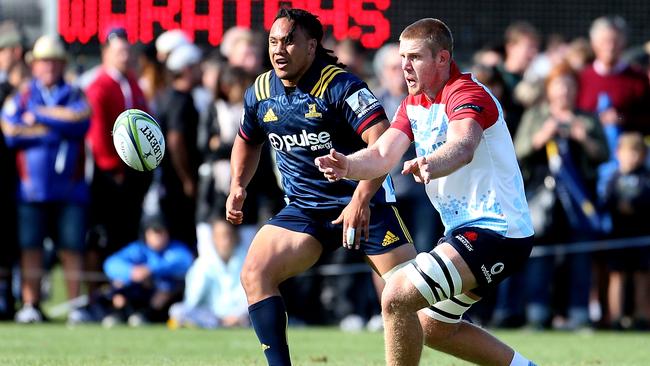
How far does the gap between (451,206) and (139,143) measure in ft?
6.97

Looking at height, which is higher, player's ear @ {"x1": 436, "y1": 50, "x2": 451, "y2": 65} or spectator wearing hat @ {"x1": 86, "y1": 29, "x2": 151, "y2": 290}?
player's ear @ {"x1": 436, "y1": 50, "x2": 451, "y2": 65}

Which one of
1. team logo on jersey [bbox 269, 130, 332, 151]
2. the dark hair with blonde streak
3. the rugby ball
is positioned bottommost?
the rugby ball

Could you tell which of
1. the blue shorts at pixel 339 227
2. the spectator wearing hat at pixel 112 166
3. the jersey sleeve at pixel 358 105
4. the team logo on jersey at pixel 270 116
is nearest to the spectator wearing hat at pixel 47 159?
the spectator wearing hat at pixel 112 166

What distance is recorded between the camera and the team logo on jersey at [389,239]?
742cm

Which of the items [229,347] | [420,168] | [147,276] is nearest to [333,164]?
[420,168]

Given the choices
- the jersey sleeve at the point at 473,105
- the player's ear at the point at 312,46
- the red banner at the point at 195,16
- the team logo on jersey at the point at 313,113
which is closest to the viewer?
the jersey sleeve at the point at 473,105

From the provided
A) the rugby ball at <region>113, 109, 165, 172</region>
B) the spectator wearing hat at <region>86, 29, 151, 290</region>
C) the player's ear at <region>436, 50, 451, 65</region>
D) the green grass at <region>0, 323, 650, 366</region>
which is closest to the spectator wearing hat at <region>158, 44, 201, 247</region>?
the spectator wearing hat at <region>86, 29, 151, 290</region>

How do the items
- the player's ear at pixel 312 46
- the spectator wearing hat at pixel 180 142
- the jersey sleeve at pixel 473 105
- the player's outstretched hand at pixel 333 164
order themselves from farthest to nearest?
1. the spectator wearing hat at pixel 180 142
2. the player's ear at pixel 312 46
3. the jersey sleeve at pixel 473 105
4. the player's outstretched hand at pixel 333 164

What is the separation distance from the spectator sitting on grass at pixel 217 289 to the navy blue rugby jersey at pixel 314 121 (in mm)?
4942

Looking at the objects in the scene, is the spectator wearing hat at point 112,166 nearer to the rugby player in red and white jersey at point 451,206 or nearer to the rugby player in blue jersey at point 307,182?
the rugby player in blue jersey at point 307,182

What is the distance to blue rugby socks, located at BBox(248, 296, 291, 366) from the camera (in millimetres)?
7102

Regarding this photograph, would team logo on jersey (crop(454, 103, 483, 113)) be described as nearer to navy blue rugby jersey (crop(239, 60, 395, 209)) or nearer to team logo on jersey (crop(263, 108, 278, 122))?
navy blue rugby jersey (crop(239, 60, 395, 209))

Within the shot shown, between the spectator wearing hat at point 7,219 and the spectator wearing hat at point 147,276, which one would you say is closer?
the spectator wearing hat at point 147,276

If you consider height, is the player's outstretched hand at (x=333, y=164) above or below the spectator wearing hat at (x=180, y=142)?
above
